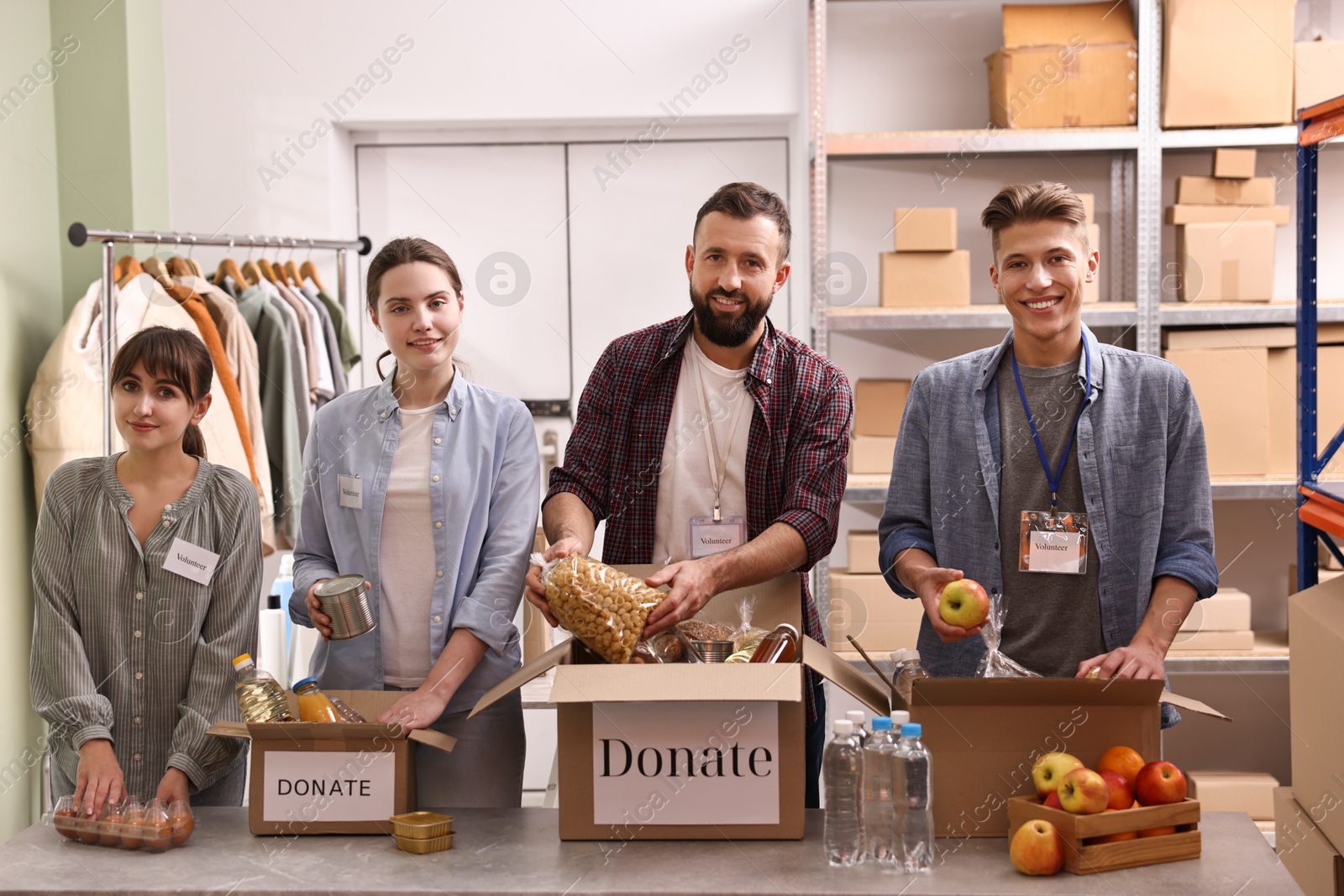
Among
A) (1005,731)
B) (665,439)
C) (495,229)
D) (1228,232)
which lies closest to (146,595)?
(665,439)

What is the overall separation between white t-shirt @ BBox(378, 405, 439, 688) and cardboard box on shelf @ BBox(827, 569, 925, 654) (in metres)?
1.77

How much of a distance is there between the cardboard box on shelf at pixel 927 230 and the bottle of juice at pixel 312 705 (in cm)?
234

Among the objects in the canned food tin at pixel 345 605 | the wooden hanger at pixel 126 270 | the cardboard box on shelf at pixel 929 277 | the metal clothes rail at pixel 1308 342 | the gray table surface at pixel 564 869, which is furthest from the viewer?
the cardboard box on shelf at pixel 929 277

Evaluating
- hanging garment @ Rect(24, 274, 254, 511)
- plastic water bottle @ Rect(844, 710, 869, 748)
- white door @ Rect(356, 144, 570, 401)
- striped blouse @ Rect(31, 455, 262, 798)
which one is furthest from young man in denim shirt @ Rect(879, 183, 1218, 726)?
white door @ Rect(356, 144, 570, 401)

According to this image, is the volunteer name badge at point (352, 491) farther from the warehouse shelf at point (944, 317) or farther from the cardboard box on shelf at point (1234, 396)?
the cardboard box on shelf at point (1234, 396)

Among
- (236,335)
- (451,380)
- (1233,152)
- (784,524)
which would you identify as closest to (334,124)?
(236,335)

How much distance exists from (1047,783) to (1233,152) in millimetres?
2665

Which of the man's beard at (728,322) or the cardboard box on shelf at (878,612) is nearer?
the man's beard at (728,322)

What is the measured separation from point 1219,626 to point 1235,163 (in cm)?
141

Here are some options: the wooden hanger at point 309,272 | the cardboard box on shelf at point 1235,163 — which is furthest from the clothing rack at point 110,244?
the cardboard box on shelf at point 1235,163

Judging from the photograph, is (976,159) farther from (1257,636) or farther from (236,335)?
(236,335)

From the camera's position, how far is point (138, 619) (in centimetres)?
179

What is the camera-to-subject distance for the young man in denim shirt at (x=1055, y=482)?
5.95ft

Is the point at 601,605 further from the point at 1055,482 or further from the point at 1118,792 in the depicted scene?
the point at 1055,482
